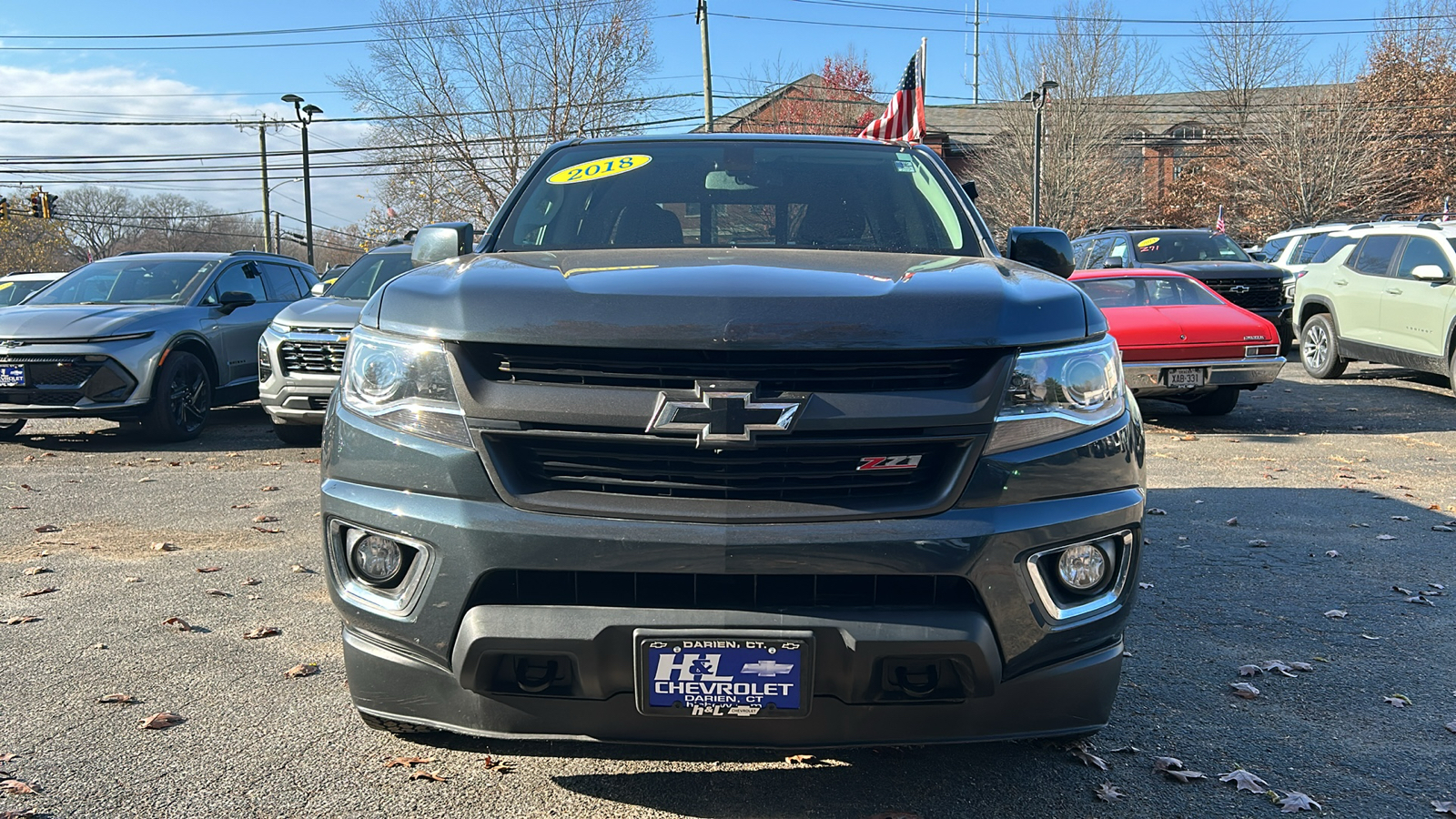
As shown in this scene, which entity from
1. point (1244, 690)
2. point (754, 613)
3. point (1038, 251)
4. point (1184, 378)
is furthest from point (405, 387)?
point (1184, 378)

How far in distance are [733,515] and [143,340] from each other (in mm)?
8819

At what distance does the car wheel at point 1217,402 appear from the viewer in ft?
34.1

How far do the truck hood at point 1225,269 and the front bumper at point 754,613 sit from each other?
41.0 feet

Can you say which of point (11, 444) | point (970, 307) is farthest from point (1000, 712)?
point (11, 444)

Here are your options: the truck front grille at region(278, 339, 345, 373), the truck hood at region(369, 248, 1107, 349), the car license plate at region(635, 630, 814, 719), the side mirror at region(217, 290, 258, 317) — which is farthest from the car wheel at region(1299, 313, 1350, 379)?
the car license plate at region(635, 630, 814, 719)

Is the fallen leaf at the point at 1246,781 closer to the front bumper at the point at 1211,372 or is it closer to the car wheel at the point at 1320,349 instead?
the front bumper at the point at 1211,372

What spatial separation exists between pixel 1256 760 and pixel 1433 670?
4.13ft

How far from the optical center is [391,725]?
2.62m

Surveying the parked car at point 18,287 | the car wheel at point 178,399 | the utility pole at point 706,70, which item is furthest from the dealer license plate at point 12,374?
the utility pole at point 706,70

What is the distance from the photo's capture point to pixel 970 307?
7.88ft

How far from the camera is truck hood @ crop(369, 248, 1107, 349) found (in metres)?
2.27

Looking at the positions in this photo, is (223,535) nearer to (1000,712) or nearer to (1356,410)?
(1000,712)

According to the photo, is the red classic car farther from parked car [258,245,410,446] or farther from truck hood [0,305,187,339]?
truck hood [0,305,187,339]

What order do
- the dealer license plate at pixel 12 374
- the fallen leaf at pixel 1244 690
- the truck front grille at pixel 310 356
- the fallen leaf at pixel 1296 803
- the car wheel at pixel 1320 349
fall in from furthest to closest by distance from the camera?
the car wheel at pixel 1320 349 < the dealer license plate at pixel 12 374 < the truck front grille at pixel 310 356 < the fallen leaf at pixel 1244 690 < the fallen leaf at pixel 1296 803
